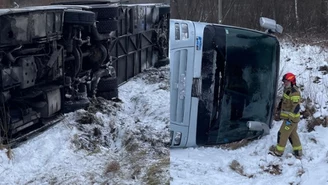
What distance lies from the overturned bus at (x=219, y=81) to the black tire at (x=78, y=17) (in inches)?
68.8

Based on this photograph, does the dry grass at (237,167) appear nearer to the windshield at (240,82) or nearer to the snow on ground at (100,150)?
the windshield at (240,82)

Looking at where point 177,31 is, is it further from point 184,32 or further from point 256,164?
point 256,164

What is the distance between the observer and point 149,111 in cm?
729

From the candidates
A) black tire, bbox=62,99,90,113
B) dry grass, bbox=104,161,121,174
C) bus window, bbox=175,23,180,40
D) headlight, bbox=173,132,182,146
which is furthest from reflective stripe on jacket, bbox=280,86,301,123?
black tire, bbox=62,99,90,113

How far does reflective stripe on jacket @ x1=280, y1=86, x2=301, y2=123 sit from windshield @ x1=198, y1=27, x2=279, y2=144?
21 cm

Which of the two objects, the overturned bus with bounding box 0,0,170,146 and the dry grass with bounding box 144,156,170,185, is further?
the overturned bus with bounding box 0,0,170,146

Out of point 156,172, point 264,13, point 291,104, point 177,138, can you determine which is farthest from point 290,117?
point 264,13

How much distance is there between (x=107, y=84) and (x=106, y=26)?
1.04 m

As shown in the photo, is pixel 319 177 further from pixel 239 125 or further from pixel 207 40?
pixel 207 40

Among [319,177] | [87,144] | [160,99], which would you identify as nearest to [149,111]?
[160,99]

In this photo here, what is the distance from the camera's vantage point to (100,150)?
5426 mm

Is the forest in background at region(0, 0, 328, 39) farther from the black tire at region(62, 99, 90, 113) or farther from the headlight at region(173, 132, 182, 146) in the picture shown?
the headlight at region(173, 132, 182, 146)

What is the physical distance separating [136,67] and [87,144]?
14.9 ft

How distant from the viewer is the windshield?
203 inches
